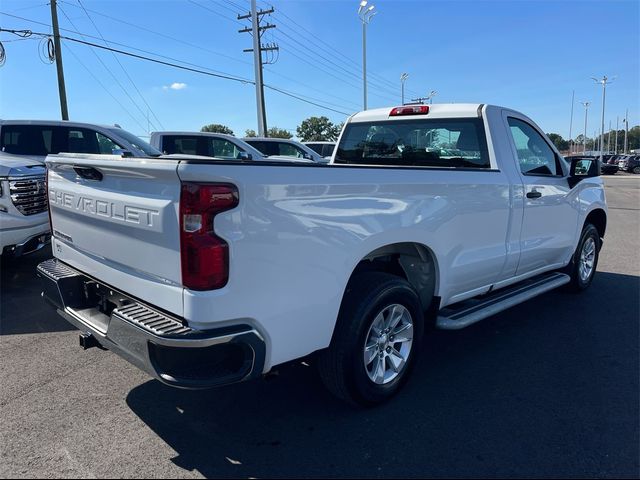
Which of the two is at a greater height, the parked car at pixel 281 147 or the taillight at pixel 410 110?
the parked car at pixel 281 147

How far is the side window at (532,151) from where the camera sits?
4527 mm

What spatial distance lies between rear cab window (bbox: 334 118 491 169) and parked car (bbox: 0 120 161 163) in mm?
3709

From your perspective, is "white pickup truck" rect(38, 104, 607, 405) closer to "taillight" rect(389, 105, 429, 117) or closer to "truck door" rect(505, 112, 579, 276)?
"truck door" rect(505, 112, 579, 276)

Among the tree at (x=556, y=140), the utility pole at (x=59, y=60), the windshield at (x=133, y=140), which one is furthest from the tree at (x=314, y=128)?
the windshield at (x=133, y=140)

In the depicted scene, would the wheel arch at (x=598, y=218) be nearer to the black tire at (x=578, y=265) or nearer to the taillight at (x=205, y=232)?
the black tire at (x=578, y=265)

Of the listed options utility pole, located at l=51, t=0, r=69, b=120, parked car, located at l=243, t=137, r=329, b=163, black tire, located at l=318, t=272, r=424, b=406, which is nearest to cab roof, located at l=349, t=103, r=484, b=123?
black tire, located at l=318, t=272, r=424, b=406

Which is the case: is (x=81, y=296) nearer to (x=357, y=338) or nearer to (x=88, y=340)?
(x=88, y=340)

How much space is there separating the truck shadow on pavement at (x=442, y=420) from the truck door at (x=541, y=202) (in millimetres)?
914

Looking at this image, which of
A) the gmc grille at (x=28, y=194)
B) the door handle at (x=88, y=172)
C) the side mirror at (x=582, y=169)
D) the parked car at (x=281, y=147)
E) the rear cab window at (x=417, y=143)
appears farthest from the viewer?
the parked car at (x=281, y=147)

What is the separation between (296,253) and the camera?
2568 millimetres

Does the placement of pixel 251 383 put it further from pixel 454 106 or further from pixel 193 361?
pixel 454 106

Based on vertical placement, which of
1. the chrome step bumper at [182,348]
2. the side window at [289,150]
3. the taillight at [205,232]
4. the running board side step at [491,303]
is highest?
the side window at [289,150]

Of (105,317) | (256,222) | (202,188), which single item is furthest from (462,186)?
(105,317)

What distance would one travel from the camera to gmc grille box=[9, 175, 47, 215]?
5.80 m
